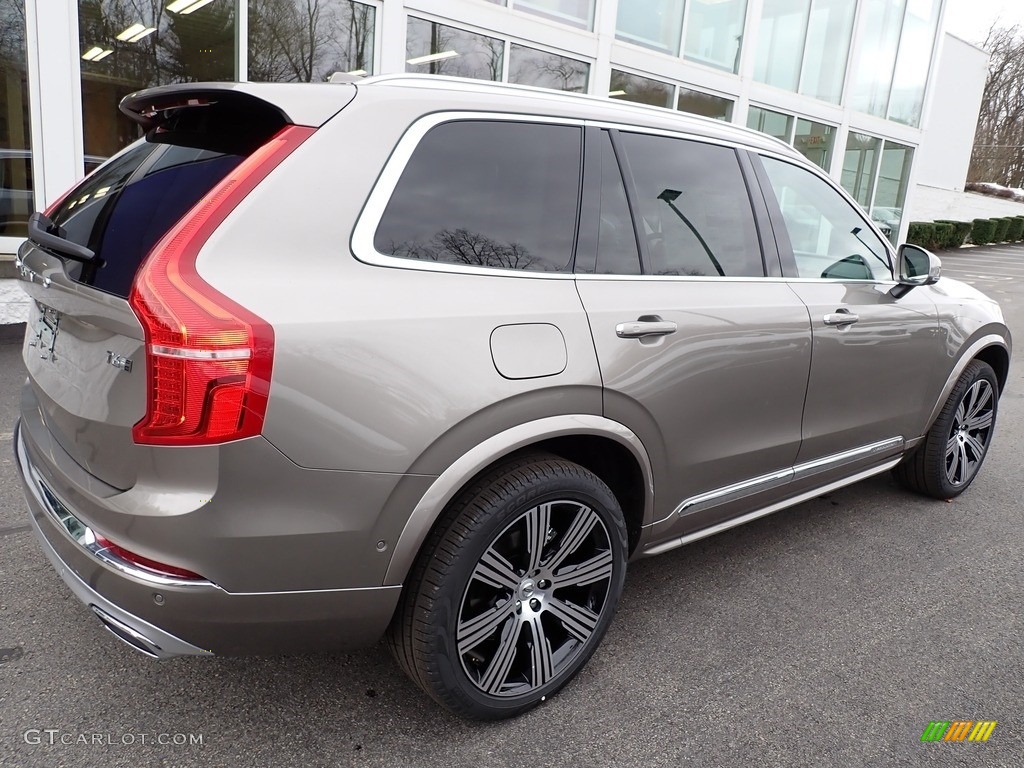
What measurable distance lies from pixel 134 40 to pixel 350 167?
8.55 m

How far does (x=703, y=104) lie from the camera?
13.9 m

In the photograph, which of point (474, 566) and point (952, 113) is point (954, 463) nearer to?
point (474, 566)

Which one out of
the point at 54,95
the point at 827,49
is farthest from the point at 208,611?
the point at 827,49

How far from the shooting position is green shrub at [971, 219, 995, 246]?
3059 cm

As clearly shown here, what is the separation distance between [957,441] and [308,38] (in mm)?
8547

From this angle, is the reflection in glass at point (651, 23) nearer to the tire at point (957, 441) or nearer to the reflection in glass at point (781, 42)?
the reflection in glass at point (781, 42)

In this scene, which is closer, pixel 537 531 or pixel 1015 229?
pixel 537 531

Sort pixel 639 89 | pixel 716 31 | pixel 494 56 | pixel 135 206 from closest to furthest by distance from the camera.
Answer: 1. pixel 135 206
2. pixel 494 56
3. pixel 639 89
4. pixel 716 31

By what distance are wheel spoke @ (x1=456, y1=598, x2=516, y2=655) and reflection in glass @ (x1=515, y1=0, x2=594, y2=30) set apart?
34.6 ft

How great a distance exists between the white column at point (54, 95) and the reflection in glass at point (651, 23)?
781 centimetres

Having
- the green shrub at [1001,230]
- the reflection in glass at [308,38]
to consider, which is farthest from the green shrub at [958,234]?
the reflection in glass at [308,38]

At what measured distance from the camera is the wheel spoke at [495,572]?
2.09m

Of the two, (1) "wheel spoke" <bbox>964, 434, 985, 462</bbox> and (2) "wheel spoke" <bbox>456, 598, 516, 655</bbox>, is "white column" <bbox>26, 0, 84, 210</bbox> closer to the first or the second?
(2) "wheel spoke" <bbox>456, 598, 516, 655</bbox>

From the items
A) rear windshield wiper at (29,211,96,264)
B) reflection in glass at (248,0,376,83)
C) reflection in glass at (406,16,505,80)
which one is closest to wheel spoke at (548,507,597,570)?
rear windshield wiper at (29,211,96,264)
